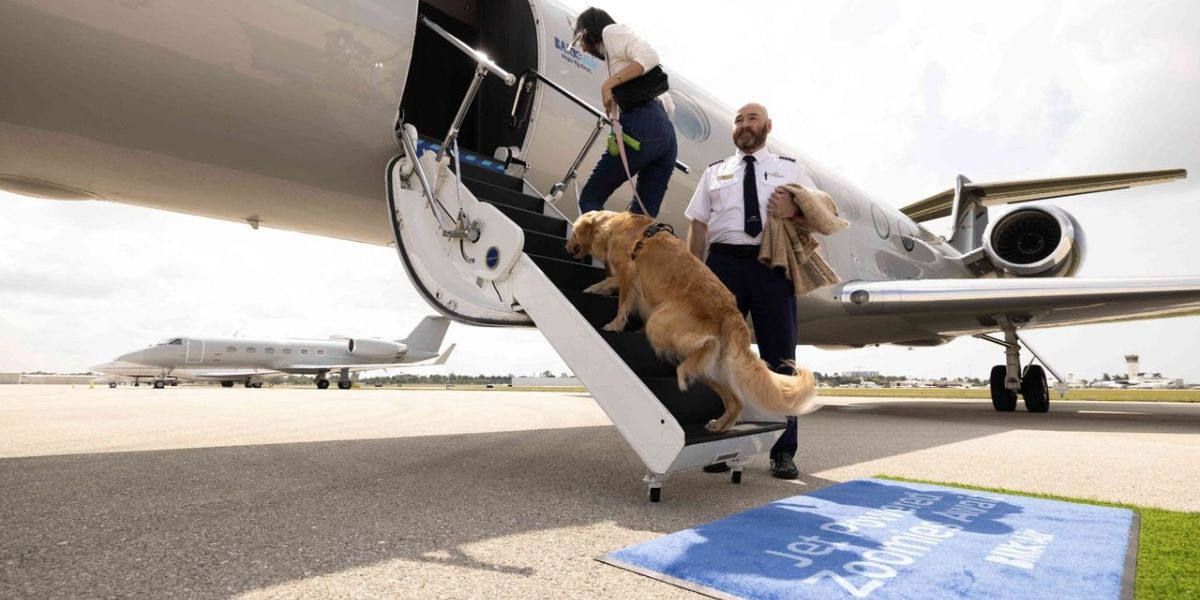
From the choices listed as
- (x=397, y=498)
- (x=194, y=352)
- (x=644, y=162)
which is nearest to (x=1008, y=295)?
(x=644, y=162)

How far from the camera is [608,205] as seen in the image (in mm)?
5555

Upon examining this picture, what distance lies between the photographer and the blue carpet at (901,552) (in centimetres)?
161

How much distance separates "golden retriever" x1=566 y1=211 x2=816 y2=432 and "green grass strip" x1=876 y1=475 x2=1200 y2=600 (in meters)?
1.11

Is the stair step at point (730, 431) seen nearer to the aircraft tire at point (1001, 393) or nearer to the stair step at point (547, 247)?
the stair step at point (547, 247)

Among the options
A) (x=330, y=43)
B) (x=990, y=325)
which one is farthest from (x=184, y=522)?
(x=990, y=325)

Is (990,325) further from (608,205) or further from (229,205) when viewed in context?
(229,205)

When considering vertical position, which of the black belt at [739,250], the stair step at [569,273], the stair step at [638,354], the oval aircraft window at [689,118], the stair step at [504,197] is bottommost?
the stair step at [638,354]

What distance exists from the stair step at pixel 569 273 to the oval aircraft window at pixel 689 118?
2915mm

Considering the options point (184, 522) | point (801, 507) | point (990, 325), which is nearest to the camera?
point (184, 522)

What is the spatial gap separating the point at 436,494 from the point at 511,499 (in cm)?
37

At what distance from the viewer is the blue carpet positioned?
1610 mm

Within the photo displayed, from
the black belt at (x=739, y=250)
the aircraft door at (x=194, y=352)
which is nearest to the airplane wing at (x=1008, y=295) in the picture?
the black belt at (x=739, y=250)

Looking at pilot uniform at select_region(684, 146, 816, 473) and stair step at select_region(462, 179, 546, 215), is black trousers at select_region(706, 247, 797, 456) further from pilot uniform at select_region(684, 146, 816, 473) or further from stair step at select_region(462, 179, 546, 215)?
stair step at select_region(462, 179, 546, 215)

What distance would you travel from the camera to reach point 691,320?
269 centimetres
